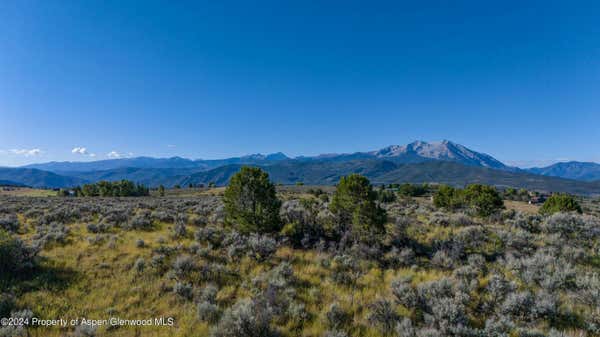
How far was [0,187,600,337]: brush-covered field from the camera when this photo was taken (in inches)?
196

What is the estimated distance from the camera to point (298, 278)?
23.6ft

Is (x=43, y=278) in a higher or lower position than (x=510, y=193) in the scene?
higher

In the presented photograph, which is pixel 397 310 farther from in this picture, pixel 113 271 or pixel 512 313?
pixel 113 271

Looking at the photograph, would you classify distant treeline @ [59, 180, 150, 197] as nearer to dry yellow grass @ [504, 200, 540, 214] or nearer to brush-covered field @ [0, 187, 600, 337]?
brush-covered field @ [0, 187, 600, 337]

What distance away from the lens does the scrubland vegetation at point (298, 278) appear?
5.07 meters

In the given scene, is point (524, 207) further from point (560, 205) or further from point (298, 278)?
point (298, 278)

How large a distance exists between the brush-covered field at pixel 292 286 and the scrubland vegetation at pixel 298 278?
36 mm

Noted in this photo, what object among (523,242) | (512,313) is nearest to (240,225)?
(512,313)

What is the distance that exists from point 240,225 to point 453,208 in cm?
2358

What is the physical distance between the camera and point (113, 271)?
717 centimetres

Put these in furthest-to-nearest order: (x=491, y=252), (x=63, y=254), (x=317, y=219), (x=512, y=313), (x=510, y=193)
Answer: (x=510, y=193), (x=317, y=219), (x=491, y=252), (x=63, y=254), (x=512, y=313)

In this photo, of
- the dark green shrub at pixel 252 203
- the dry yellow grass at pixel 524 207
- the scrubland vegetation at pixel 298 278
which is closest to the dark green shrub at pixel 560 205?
the dry yellow grass at pixel 524 207

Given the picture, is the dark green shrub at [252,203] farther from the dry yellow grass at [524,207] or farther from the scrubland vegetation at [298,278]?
the dry yellow grass at [524,207]

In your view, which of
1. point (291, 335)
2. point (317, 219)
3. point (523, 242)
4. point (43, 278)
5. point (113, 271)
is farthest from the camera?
point (317, 219)
